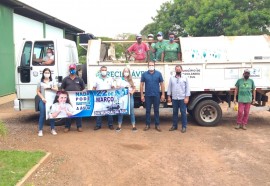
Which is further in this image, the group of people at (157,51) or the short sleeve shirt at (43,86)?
the group of people at (157,51)

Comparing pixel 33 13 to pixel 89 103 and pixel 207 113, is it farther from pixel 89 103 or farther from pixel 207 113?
pixel 207 113

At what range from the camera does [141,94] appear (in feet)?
31.5

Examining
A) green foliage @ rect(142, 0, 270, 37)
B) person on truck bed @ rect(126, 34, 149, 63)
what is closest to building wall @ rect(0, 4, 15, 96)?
person on truck bed @ rect(126, 34, 149, 63)

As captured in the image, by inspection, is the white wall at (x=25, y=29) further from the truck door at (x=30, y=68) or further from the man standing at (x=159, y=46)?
the man standing at (x=159, y=46)

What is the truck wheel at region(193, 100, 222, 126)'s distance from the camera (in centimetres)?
1003

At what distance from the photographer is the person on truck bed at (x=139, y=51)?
1026 centimetres

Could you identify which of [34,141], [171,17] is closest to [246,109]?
[34,141]

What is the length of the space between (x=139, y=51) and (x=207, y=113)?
257 centimetres

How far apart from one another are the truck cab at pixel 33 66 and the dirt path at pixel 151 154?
0.88m

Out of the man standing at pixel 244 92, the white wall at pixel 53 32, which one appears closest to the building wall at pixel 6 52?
the white wall at pixel 53 32

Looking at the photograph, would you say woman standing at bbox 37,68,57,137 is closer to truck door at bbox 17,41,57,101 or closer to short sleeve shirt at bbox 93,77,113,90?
truck door at bbox 17,41,57,101

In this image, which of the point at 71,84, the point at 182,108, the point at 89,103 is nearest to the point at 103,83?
the point at 89,103

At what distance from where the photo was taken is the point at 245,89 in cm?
963

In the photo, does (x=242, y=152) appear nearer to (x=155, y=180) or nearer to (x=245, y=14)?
(x=155, y=180)
